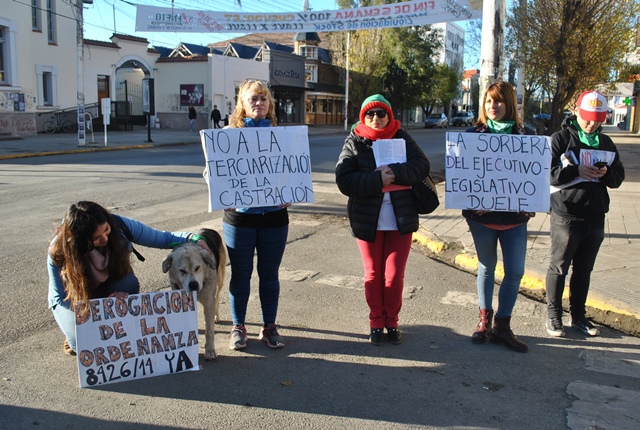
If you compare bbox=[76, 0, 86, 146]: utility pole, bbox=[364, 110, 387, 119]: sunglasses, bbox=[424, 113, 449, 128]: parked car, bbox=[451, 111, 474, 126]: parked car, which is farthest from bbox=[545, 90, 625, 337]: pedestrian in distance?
bbox=[451, 111, 474, 126]: parked car

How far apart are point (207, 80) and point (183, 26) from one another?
17.3 meters

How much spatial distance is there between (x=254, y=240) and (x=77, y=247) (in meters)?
1.26

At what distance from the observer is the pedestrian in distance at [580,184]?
4.51m

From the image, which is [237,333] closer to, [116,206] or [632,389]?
[632,389]

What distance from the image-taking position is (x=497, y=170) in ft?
15.2

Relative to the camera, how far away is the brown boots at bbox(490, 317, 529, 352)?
177 inches

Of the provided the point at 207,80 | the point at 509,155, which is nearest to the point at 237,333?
the point at 509,155

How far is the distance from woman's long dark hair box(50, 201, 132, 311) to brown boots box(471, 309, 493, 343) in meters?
2.95

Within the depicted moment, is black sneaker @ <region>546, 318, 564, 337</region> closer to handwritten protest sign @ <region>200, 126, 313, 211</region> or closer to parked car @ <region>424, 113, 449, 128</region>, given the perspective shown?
handwritten protest sign @ <region>200, 126, 313, 211</region>

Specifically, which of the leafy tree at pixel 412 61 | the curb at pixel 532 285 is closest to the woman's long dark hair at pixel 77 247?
the curb at pixel 532 285

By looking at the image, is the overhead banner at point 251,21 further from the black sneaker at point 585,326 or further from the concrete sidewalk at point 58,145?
the black sneaker at point 585,326

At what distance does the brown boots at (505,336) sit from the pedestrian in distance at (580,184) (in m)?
0.52

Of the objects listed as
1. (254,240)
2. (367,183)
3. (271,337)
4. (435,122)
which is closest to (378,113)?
(367,183)

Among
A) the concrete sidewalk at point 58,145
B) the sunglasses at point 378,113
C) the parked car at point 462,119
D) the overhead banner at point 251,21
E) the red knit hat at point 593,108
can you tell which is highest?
the overhead banner at point 251,21
